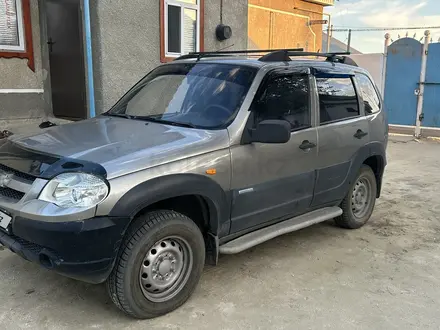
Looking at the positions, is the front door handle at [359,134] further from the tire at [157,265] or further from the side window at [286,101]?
the tire at [157,265]

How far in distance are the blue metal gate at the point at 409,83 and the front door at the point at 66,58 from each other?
842cm

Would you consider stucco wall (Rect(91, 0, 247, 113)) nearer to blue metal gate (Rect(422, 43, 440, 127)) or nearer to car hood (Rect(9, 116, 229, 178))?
car hood (Rect(9, 116, 229, 178))

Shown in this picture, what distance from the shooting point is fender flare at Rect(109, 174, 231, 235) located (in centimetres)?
297

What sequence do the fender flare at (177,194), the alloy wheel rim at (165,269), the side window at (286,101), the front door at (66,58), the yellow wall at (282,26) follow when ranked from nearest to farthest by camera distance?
1. the fender flare at (177,194)
2. the alloy wheel rim at (165,269)
3. the side window at (286,101)
4. the front door at (66,58)
5. the yellow wall at (282,26)

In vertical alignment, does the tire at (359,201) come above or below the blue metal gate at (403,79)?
below

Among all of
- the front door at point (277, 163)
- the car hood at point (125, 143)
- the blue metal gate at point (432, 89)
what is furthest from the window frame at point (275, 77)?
the blue metal gate at point (432, 89)

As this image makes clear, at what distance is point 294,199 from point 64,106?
19.1 feet

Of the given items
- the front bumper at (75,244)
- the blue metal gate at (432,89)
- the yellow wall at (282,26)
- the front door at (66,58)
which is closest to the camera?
the front bumper at (75,244)

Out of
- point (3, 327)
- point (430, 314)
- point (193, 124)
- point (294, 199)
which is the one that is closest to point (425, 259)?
point (430, 314)

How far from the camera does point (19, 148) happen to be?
3.46 meters

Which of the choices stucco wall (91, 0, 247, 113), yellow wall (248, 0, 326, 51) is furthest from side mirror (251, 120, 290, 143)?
yellow wall (248, 0, 326, 51)

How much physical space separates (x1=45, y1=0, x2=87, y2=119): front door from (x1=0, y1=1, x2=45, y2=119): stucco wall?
1.90 ft

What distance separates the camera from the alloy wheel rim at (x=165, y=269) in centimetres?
327

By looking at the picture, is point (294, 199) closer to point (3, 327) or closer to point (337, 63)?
point (337, 63)
